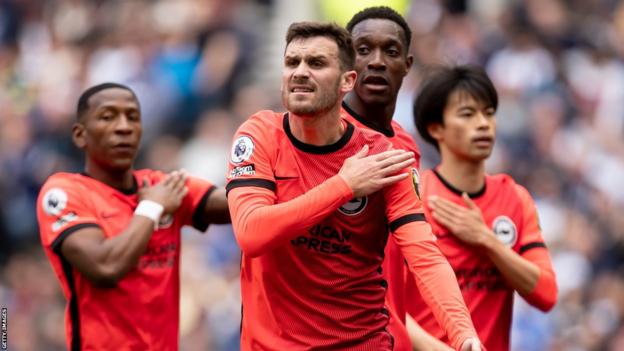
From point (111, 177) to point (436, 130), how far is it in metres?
2.01

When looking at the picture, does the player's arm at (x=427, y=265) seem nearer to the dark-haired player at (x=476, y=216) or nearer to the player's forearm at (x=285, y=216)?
the player's forearm at (x=285, y=216)

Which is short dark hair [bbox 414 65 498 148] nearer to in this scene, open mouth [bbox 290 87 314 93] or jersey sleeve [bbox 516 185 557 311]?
jersey sleeve [bbox 516 185 557 311]

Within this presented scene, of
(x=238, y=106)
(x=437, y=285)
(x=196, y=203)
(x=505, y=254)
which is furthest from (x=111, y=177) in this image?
(x=238, y=106)

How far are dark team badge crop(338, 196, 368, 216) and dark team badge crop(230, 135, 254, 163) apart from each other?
52cm

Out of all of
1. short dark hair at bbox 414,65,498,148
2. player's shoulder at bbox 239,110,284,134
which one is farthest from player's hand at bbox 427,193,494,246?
player's shoulder at bbox 239,110,284,134

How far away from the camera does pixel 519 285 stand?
7320mm

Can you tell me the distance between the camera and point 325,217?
581 cm

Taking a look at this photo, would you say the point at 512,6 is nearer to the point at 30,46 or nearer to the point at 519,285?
the point at 30,46

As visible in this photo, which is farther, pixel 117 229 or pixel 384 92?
pixel 117 229

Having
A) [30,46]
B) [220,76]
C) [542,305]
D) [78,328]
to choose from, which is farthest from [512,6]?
[78,328]

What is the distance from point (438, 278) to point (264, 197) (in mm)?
896

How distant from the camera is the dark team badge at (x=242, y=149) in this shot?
597 cm

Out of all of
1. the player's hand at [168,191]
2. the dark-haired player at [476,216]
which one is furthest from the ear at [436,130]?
the player's hand at [168,191]

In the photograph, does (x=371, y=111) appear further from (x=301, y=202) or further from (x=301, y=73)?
(x=301, y=202)
